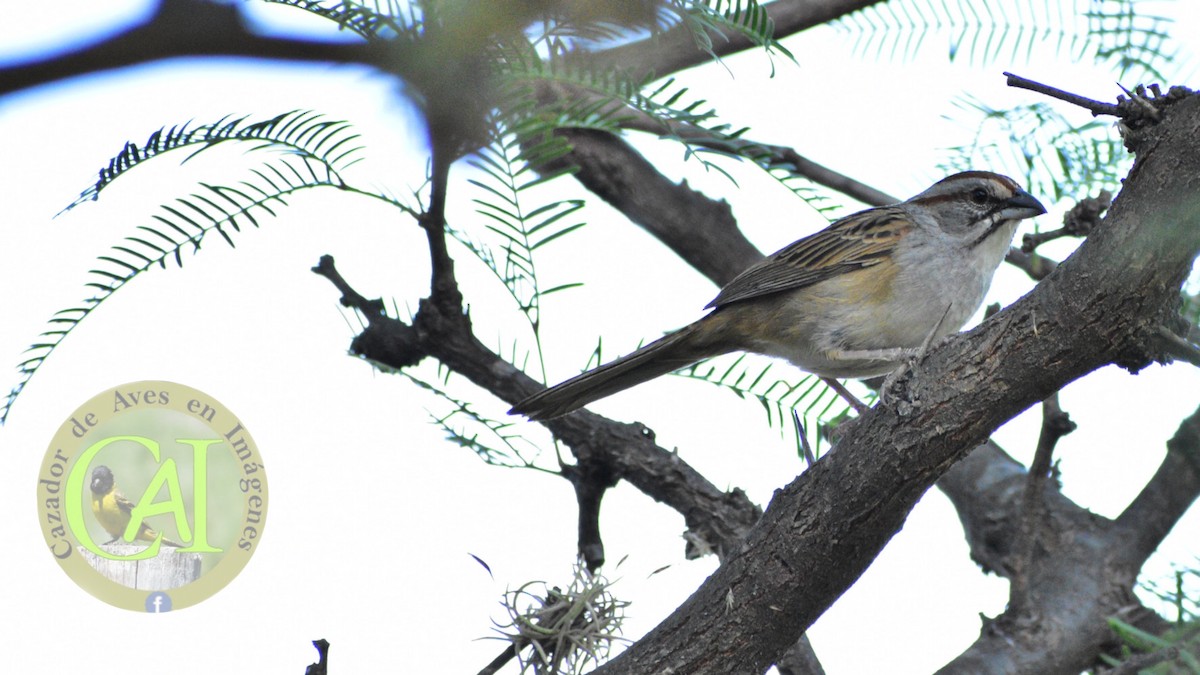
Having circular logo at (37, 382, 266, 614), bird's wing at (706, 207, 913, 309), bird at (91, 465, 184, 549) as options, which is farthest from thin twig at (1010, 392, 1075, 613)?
bird at (91, 465, 184, 549)

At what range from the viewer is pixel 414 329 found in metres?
4.34

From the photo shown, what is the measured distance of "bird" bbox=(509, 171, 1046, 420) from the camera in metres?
4.54

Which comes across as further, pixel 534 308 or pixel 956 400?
pixel 534 308

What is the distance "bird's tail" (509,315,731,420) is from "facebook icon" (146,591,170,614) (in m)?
1.39

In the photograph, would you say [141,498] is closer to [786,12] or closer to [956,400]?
[956,400]

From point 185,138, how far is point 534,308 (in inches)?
59.5

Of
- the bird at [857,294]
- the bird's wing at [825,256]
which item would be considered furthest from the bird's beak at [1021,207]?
the bird's wing at [825,256]

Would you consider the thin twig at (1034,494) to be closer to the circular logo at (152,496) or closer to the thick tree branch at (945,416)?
the thick tree branch at (945,416)

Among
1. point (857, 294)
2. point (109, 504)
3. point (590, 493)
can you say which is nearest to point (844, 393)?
Answer: point (857, 294)

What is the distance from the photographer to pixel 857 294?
182 inches

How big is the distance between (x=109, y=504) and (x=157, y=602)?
0.47 meters

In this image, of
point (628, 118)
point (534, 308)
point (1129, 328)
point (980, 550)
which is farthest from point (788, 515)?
point (980, 550)

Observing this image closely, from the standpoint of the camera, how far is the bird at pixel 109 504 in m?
3.66

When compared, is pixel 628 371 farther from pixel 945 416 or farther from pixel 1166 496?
pixel 1166 496
